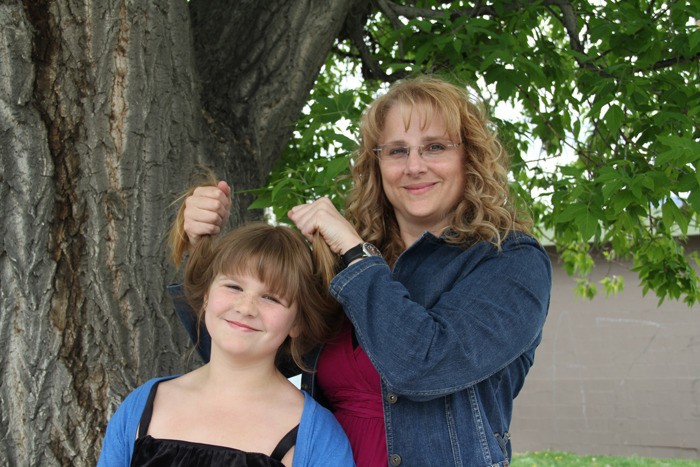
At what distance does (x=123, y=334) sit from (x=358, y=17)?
221cm

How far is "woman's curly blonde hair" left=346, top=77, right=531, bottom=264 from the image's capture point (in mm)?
1887

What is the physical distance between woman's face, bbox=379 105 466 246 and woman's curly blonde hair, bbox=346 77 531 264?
0.02 meters

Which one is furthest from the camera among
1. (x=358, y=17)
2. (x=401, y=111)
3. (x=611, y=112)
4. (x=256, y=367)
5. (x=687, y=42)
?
(x=358, y=17)

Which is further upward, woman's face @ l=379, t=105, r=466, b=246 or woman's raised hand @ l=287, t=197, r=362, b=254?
woman's face @ l=379, t=105, r=466, b=246

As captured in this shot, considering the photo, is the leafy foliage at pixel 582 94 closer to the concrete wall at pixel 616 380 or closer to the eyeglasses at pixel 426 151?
the eyeglasses at pixel 426 151

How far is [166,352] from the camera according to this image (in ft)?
7.57

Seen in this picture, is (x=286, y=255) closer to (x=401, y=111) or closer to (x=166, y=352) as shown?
(x=401, y=111)

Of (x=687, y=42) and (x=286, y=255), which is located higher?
(x=687, y=42)

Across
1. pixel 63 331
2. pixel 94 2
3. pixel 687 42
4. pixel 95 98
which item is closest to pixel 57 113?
pixel 95 98

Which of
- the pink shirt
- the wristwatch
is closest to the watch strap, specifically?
the wristwatch

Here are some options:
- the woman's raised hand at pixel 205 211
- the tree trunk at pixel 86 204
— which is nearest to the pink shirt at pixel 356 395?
the woman's raised hand at pixel 205 211

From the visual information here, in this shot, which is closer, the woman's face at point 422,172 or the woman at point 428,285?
the woman at point 428,285

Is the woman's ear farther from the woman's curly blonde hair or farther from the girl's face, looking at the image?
the woman's curly blonde hair

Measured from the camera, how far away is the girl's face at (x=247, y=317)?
174cm
